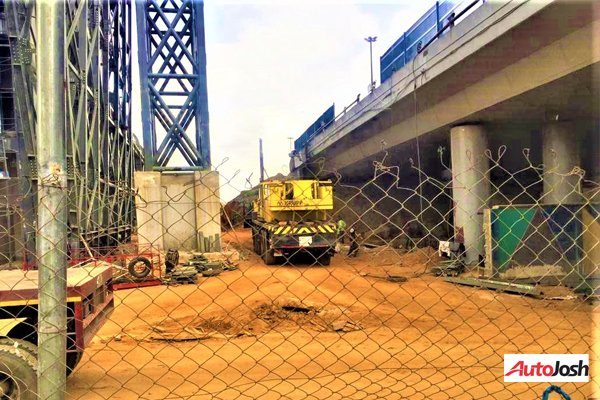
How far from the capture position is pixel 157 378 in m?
5.14

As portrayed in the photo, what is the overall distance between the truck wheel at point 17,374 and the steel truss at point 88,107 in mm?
1383

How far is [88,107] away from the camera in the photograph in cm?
1563

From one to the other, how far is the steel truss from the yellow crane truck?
445cm

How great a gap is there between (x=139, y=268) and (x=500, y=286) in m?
8.93

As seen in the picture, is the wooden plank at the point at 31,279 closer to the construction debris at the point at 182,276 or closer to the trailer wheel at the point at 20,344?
the trailer wheel at the point at 20,344

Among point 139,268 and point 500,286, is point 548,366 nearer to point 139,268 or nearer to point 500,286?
point 500,286

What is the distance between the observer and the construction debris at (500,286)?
10008 mm

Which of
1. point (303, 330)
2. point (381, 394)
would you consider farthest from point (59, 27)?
point (303, 330)

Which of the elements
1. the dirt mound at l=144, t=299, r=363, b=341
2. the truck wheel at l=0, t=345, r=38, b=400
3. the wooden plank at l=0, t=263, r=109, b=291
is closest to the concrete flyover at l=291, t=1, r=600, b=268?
the dirt mound at l=144, t=299, r=363, b=341

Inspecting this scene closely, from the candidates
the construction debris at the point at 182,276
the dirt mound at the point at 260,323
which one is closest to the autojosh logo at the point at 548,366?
the dirt mound at the point at 260,323

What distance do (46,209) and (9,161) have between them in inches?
859

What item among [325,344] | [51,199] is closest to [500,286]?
[325,344]

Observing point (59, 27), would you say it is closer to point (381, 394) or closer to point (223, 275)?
point (381, 394)

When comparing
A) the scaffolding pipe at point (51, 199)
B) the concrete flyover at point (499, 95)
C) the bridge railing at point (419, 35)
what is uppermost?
the bridge railing at point (419, 35)
